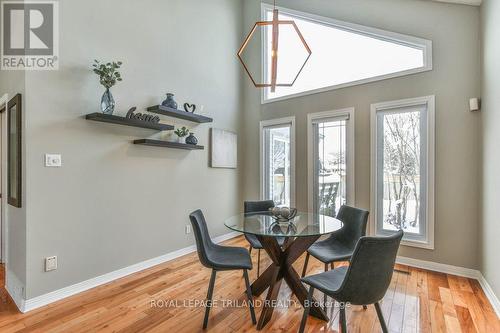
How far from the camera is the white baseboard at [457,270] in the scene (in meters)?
2.42

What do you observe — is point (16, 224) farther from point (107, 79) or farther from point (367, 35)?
point (367, 35)

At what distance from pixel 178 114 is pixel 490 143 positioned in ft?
11.1

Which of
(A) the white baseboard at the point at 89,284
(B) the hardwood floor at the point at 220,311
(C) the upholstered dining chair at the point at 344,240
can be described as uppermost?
(C) the upholstered dining chair at the point at 344,240

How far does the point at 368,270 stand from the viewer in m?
1.55

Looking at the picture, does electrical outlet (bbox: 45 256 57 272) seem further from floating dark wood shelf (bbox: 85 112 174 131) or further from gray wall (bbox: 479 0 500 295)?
gray wall (bbox: 479 0 500 295)

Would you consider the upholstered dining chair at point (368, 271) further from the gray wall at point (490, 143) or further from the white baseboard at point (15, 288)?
the white baseboard at point (15, 288)

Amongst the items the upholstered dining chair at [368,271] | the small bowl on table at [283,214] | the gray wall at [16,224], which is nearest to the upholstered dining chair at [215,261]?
the small bowl on table at [283,214]

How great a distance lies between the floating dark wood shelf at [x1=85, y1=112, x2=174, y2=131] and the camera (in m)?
2.58

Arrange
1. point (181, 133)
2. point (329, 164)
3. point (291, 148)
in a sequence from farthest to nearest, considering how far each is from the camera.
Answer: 1. point (291, 148)
2. point (329, 164)
3. point (181, 133)

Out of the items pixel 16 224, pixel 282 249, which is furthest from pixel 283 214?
pixel 16 224

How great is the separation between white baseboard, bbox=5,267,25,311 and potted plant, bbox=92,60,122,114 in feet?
5.84

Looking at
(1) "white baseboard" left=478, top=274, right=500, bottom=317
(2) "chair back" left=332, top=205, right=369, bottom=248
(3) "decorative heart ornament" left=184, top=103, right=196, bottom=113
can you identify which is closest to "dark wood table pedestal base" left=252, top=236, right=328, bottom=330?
(2) "chair back" left=332, top=205, right=369, bottom=248

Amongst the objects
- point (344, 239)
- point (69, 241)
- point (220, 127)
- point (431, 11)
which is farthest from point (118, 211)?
point (431, 11)

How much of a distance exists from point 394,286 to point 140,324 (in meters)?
2.45
